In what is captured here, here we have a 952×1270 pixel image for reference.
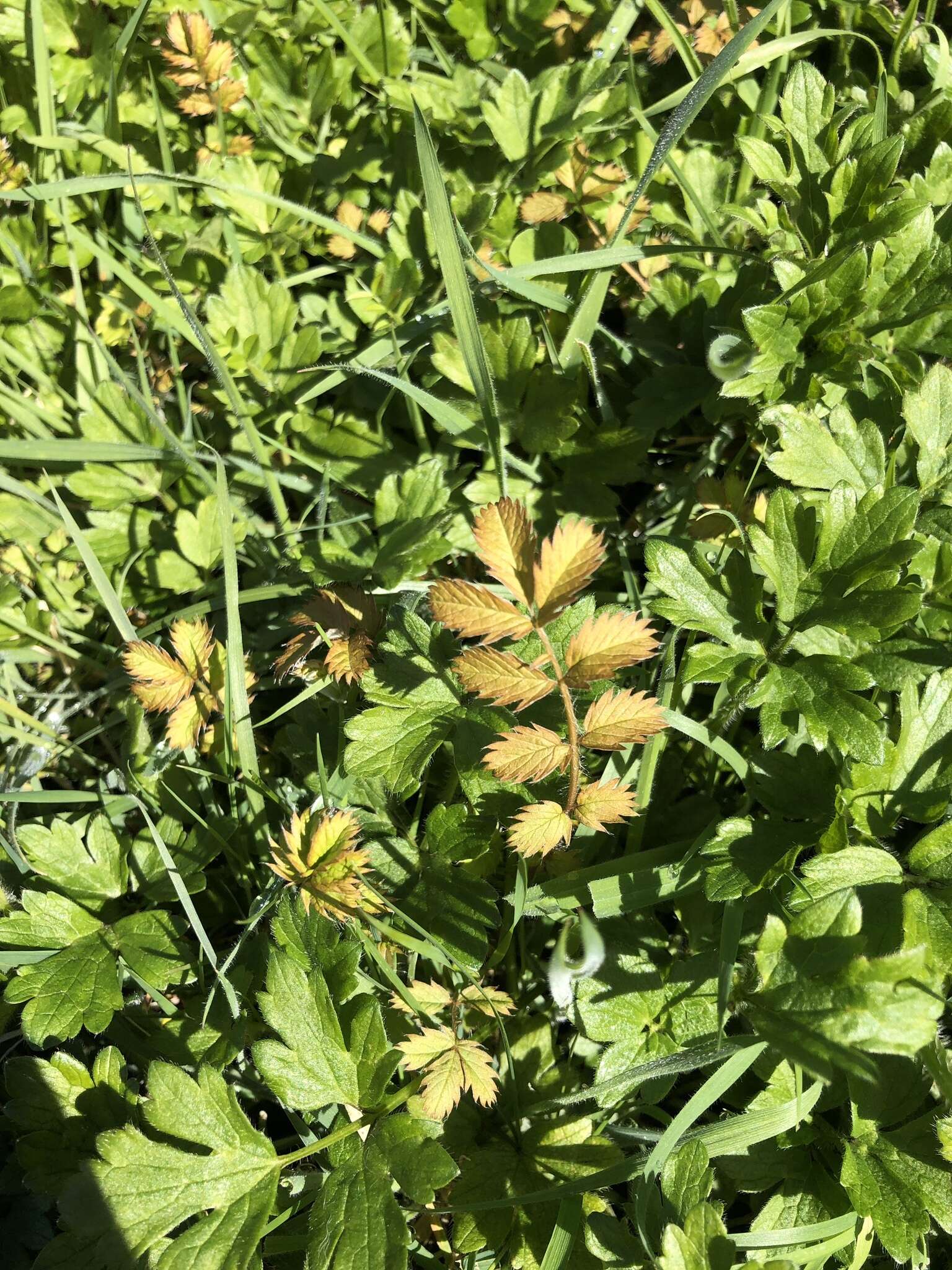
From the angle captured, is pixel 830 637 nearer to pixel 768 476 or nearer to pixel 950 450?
pixel 950 450

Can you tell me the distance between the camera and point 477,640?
2414mm

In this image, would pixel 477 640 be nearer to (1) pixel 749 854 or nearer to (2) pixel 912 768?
(1) pixel 749 854

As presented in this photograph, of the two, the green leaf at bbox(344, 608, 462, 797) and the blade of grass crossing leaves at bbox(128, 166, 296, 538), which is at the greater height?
the blade of grass crossing leaves at bbox(128, 166, 296, 538)

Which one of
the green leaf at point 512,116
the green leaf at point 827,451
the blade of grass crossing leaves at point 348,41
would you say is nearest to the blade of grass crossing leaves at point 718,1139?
the green leaf at point 827,451

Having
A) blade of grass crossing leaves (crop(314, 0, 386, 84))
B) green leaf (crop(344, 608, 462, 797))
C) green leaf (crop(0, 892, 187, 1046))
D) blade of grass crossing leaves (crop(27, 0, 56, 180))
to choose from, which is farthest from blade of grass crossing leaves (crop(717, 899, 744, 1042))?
blade of grass crossing leaves (crop(27, 0, 56, 180))

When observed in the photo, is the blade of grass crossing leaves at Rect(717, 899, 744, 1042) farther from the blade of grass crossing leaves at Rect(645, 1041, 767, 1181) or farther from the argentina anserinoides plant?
the argentina anserinoides plant

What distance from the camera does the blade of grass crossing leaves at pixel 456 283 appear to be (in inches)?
89.3

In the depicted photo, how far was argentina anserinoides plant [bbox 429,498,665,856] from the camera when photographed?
183cm

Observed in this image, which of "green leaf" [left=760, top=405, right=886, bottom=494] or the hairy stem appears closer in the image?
the hairy stem

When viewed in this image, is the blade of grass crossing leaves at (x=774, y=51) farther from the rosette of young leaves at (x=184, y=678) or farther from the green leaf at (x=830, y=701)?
the rosette of young leaves at (x=184, y=678)

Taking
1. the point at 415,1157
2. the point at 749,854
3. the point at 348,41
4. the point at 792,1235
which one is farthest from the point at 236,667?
the point at 348,41

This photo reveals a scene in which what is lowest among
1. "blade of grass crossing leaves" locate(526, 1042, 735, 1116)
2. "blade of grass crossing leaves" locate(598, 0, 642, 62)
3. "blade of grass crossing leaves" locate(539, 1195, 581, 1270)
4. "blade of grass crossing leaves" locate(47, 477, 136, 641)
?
"blade of grass crossing leaves" locate(539, 1195, 581, 1270)

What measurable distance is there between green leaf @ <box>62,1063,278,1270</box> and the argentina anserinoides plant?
859mm

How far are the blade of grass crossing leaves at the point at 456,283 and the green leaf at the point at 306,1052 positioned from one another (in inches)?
48.0
